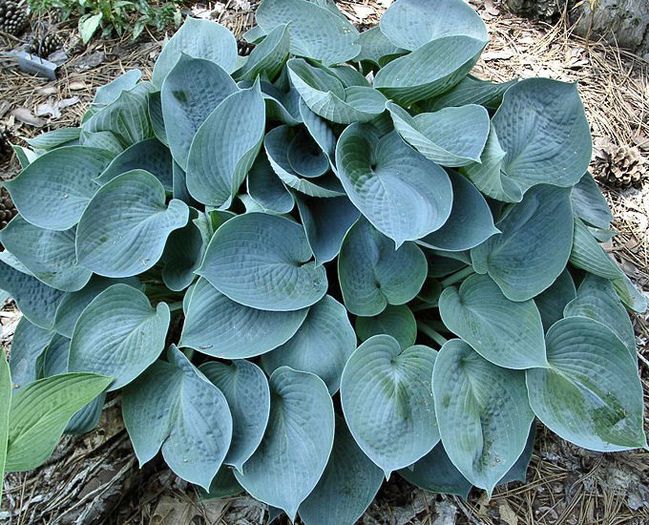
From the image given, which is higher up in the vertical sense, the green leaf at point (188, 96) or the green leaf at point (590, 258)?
the green leaf at point (188, 96)

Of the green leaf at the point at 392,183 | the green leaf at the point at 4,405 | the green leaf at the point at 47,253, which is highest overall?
the green leaf at the point at 392,183

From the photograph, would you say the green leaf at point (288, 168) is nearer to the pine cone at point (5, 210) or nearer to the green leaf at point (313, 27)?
the green leaf at point (313, 27)

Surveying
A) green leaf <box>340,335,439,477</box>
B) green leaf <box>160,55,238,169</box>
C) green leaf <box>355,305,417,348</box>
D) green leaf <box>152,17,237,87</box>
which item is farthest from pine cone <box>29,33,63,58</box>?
green leaf <box>340,335,439,477</box>

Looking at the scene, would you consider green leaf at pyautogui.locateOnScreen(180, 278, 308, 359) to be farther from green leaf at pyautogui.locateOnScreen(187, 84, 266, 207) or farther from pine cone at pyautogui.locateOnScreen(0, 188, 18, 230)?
pine cone at pyautogui.locateOnScreen(0, 188, 18, 230)

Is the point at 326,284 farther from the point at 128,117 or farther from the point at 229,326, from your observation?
the point at 128,117

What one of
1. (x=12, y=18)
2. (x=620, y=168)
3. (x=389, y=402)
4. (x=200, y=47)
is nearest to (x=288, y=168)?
(x=200, y=47)

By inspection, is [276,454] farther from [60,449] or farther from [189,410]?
[60,449]

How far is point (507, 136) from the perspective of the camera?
1459 mm

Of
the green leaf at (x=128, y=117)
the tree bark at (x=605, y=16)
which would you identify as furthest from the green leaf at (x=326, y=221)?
the tree bark at (x=605, y=16)

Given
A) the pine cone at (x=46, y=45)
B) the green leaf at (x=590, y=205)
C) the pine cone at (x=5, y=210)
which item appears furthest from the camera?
the pine cone at (x=46, y=45)

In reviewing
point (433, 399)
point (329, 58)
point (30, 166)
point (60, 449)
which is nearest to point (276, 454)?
point (433, 399)

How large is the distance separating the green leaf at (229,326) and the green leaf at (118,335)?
0.07 meters

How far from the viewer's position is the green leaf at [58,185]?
1.43m

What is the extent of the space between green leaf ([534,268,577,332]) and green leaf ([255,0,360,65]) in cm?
77
